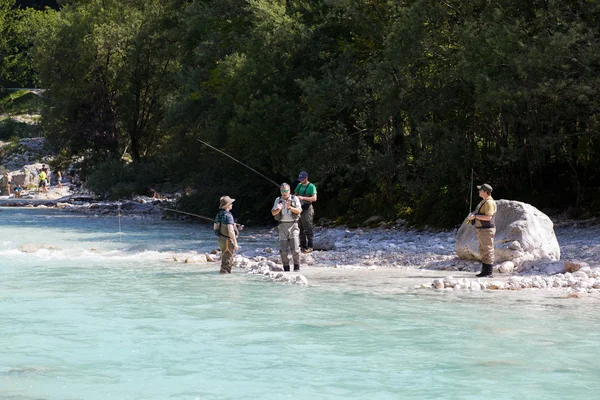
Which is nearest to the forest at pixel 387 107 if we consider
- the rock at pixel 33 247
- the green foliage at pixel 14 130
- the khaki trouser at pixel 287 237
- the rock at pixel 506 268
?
the rock at pixel 506 268

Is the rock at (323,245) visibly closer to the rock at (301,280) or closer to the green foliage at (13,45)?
the rock at (301,280)

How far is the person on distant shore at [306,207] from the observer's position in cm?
1798

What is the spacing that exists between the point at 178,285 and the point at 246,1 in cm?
1660

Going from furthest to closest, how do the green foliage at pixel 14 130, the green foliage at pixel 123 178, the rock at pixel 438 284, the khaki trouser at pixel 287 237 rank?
the green foliage at pixel 14 130
the green foliage at pixel 123 178
the khaki trouser at pixel 287 237
the rock at pixel 438 284

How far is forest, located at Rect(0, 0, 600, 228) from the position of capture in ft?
65.1

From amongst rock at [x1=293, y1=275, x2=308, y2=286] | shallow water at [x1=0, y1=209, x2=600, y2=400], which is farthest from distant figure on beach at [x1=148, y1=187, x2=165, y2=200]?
rock at [x1=293, y1=275, x2=308, y2=286]

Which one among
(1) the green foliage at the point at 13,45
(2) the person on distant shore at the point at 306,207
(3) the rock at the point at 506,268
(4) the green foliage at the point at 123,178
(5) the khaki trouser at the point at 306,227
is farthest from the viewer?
(1) the green foliage at the point at 13,45

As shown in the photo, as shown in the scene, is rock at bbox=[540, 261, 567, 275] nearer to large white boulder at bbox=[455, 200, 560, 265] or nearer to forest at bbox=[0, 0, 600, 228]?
large white boulder at bbox=[455, 200, 560, 265]

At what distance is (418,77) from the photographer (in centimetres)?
2367

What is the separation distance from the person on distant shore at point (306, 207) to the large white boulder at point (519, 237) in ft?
10.7

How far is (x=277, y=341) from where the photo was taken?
10633 millimetres

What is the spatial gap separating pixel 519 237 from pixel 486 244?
143 cm

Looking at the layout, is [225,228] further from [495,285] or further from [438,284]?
[495,285]

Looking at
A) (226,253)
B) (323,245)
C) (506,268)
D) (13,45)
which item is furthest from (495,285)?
(13,45)
